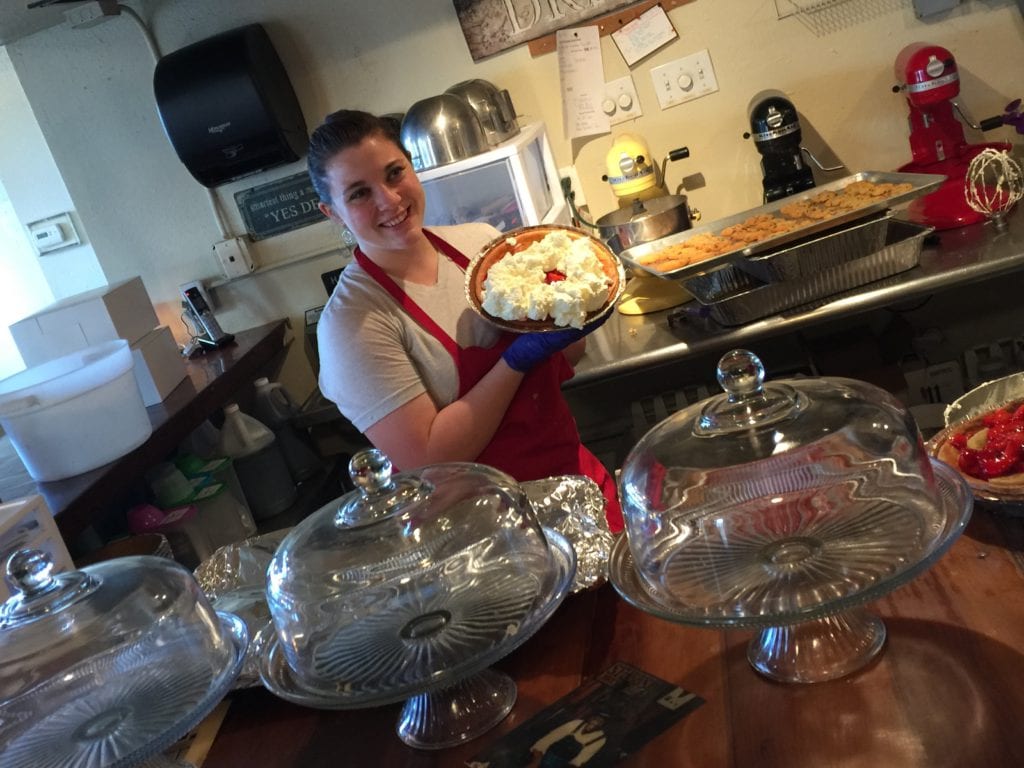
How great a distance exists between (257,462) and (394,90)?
1256mm

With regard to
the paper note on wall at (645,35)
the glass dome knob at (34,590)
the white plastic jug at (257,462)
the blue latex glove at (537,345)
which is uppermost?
the paper note on wall at (645,35)

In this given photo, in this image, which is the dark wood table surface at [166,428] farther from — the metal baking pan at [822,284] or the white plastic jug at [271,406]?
the metal baking pan at [822,284]

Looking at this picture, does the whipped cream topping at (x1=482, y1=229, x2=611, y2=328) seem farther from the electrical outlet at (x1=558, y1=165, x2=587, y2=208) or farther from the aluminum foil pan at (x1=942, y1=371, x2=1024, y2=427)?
the electrical outlet at (x1=558, y1=165, x2=587, y2=208)

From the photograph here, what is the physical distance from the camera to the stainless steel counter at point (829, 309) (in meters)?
2.26

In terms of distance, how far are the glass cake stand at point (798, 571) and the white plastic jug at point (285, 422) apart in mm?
2400

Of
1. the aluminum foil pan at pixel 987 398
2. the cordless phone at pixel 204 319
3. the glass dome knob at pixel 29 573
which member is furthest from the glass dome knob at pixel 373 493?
the cordless phone at pixel 204 319

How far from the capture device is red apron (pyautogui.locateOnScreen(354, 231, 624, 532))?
5.80 feet

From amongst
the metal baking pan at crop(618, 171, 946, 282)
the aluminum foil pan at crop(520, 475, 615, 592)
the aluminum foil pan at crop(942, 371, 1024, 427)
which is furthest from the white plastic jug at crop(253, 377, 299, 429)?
the aluminum foil pan at crop(942, 371, 1024, 427)

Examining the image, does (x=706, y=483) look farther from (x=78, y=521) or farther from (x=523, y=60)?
(x=523, y=60)

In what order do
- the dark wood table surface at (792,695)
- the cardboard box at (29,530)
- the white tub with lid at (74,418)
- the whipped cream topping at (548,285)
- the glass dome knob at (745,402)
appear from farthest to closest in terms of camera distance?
the white tub with lid at (74,418), the cardboard box at (29,530), the whipped cream topping at (548,285), the glass dome knob at (745,402), the dark wood table surface at (792,695)

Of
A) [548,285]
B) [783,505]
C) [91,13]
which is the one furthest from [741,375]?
[91,13]

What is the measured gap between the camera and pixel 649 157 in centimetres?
280

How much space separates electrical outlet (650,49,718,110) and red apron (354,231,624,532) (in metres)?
1.29

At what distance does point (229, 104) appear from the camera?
296cm
